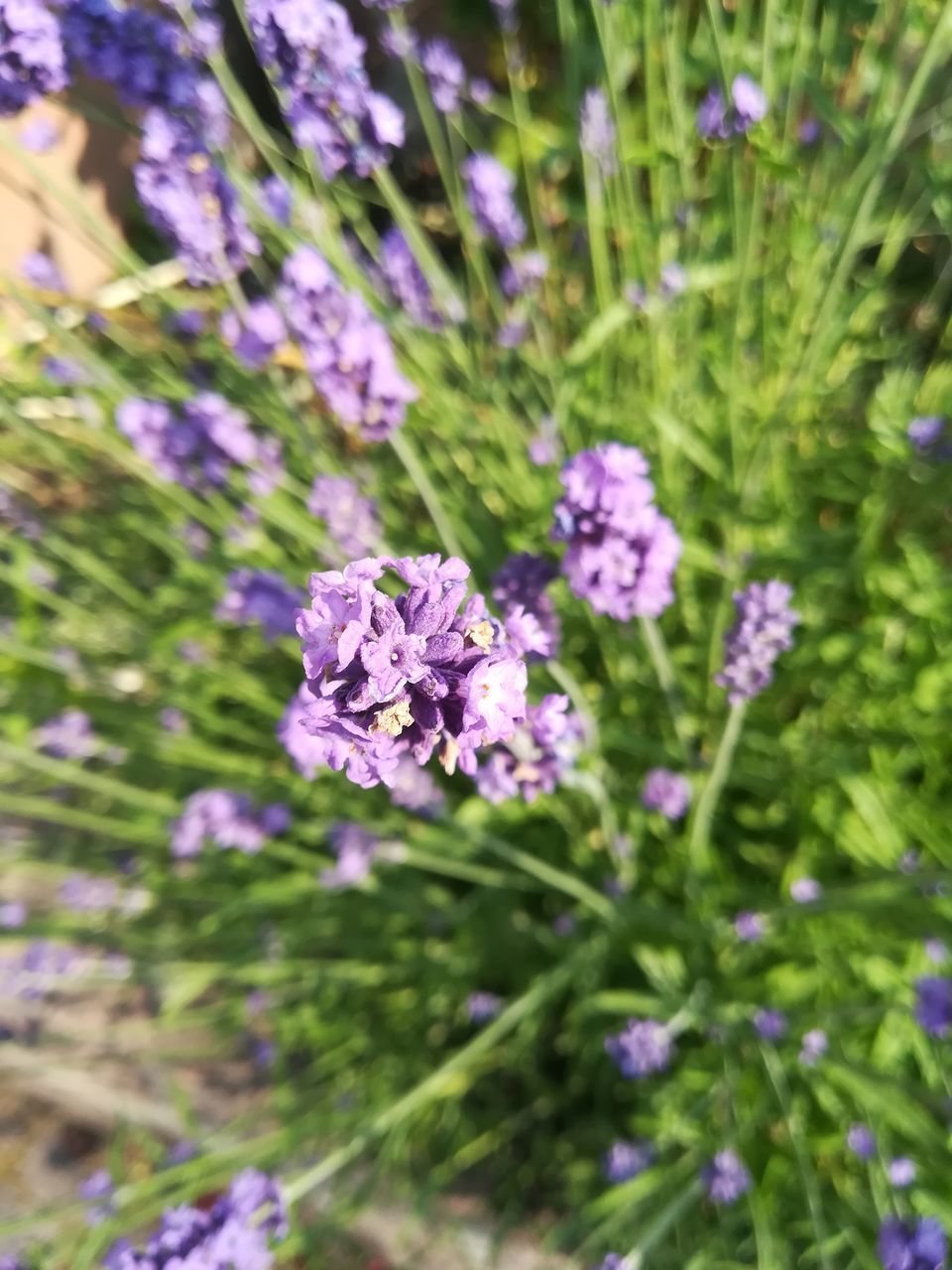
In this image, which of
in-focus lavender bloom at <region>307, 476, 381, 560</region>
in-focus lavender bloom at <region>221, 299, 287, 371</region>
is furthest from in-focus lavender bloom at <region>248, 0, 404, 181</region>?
in-focus lavender bloom at <region>307, 476, 381, 560</region>

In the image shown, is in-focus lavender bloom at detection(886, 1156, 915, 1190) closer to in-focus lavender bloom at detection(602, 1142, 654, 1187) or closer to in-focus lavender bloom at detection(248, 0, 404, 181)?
in-focus lavender bloom at detection(602, 1142, 654, 1187)

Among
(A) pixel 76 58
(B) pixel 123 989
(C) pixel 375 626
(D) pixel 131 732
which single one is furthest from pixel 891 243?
(B) pixel 123 989

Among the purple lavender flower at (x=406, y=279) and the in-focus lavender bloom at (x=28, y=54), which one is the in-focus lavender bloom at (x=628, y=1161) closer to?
the purple lavender flower at (x=406, y=279)

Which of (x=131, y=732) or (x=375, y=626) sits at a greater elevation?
(x=375, y=626)

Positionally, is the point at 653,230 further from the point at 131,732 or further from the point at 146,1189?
the point at 146,1189

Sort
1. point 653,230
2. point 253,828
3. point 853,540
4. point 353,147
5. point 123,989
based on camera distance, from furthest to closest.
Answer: point 123,989 < point 853,540 < point 253,828 < point 653,230 < point 353,147

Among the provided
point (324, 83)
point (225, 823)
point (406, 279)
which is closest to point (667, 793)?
point (225, 823)

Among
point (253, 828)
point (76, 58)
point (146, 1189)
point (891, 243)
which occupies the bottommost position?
point (146, 1189)

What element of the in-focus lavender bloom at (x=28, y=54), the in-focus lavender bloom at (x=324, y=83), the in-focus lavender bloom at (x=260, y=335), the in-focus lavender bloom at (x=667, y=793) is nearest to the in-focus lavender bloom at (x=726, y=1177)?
the in-focus lavender bloom at (x=667, y=793)
